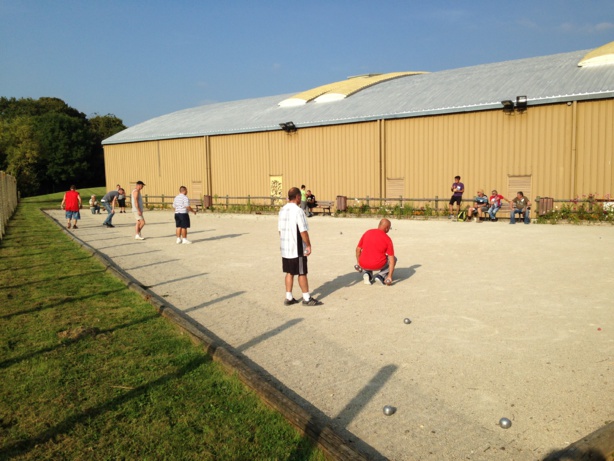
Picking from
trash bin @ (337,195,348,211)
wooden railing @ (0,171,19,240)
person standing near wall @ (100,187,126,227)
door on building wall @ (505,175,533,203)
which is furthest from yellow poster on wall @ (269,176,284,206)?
wooden railing @ (0,171,19,240)

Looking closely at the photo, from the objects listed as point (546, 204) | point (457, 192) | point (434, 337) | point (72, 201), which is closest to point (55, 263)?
point (434, 337)

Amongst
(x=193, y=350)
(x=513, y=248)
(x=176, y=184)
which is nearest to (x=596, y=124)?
(x=513, y=248)

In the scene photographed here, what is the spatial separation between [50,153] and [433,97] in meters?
56.0

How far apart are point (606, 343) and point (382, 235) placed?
405cm

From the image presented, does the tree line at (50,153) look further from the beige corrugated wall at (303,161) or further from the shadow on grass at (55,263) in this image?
the shadow on grass at (55,263)

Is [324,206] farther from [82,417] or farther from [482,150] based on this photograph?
[82,417]

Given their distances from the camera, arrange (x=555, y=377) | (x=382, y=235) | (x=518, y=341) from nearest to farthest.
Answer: (x=555, y=377) → (x=518, y=341) → (x=382, y=235)

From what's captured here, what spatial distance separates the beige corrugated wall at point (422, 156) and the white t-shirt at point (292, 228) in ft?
56.3

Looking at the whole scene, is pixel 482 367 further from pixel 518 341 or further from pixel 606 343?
pixel 606 343

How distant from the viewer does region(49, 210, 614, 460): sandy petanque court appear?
12.8 feet

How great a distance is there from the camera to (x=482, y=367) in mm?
5059

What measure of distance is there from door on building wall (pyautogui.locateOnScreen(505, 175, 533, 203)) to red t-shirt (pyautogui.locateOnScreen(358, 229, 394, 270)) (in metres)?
15.1

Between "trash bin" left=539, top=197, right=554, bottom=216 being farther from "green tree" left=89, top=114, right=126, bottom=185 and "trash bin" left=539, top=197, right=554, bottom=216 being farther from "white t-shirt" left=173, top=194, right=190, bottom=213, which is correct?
"green tree" left=89, top=114, right=126, bottom=185

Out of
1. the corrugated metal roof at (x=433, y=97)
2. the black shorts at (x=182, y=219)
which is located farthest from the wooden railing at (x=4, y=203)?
the corrugated metal roof at (x=433, y=97)
